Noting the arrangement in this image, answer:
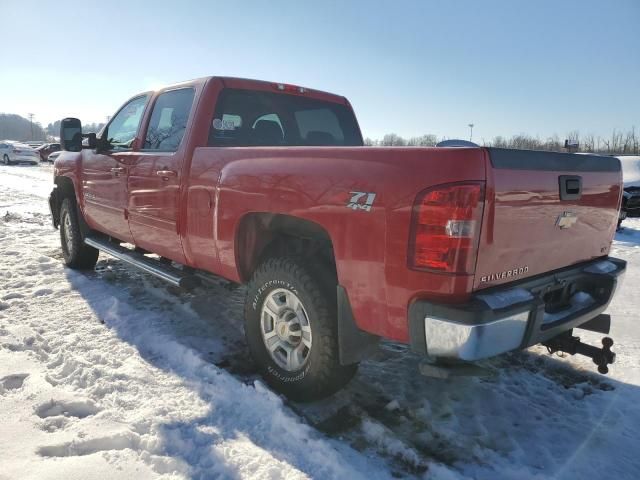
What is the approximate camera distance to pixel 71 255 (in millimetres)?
5617

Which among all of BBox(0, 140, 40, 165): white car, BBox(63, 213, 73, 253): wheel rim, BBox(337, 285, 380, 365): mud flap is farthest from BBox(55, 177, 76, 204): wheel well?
BBox(0, 140, 40, 165): white car

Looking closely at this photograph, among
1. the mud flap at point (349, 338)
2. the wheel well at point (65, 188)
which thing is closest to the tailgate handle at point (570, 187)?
the mud flap at point (349, 338)

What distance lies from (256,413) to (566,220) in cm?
202

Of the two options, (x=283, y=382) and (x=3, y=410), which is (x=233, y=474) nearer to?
(x=283, y=382)

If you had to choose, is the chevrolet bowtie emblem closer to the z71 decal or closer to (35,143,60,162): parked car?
the z71 decal

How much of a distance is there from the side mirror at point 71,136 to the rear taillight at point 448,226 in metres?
4.40

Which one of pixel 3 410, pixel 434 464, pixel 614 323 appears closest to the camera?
pixel 434 464

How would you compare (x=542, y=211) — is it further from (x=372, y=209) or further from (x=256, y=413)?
(x=256, y=413)

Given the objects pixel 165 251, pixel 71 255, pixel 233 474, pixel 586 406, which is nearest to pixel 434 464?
pixel 233 474

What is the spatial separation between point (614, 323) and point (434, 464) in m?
2.87

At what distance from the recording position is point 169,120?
4008mm

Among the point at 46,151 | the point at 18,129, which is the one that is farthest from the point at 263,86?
the point at 18,129

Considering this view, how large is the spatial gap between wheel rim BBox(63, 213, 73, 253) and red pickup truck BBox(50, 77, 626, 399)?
2005 millimetres

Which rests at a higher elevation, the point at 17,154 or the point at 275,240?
the point at 275,240
